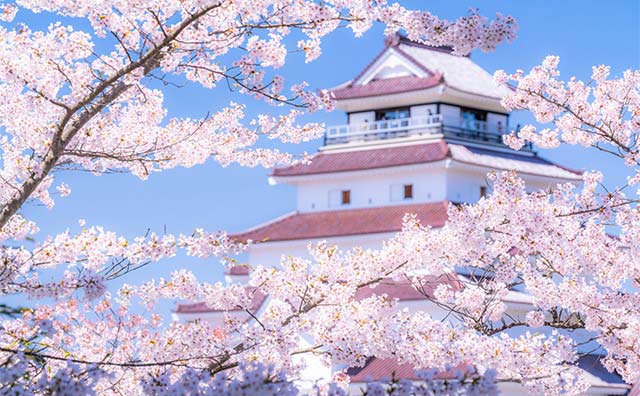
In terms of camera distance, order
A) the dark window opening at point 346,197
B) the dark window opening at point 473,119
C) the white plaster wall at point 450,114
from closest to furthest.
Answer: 1. the dark window opening at point 346,197
2. the white plaster wall at point 450,114
3. the dark window opening at point 473,119

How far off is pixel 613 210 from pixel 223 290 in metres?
4.43

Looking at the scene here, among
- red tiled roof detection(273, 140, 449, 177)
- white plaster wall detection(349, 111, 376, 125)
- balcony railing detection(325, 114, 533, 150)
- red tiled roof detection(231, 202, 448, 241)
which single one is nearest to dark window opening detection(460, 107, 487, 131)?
balcony railing detection(325, 114, 533, 150)

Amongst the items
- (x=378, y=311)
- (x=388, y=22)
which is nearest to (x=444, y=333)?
(x=378, y=311)

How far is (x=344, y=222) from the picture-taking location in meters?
40.7

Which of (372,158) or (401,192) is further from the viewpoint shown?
(372,158)

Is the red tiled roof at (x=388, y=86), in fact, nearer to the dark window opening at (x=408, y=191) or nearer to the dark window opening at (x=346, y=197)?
the dark window opening at (x=346, y=197)

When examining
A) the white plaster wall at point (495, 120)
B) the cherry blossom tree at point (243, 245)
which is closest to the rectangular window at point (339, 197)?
the white plaster wall at point (495, 120)

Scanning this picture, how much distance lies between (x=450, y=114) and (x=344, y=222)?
6.77 metres

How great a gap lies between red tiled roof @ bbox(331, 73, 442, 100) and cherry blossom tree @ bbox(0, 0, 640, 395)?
98.5 feet

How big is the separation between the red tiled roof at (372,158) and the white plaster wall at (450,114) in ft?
7.65

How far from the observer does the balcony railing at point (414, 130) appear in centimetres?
4259

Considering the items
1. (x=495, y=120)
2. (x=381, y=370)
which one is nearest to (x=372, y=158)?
(x=495, y=120)

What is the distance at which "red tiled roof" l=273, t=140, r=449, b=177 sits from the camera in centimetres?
4075

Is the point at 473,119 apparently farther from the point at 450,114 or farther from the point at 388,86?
the point at 388,86
